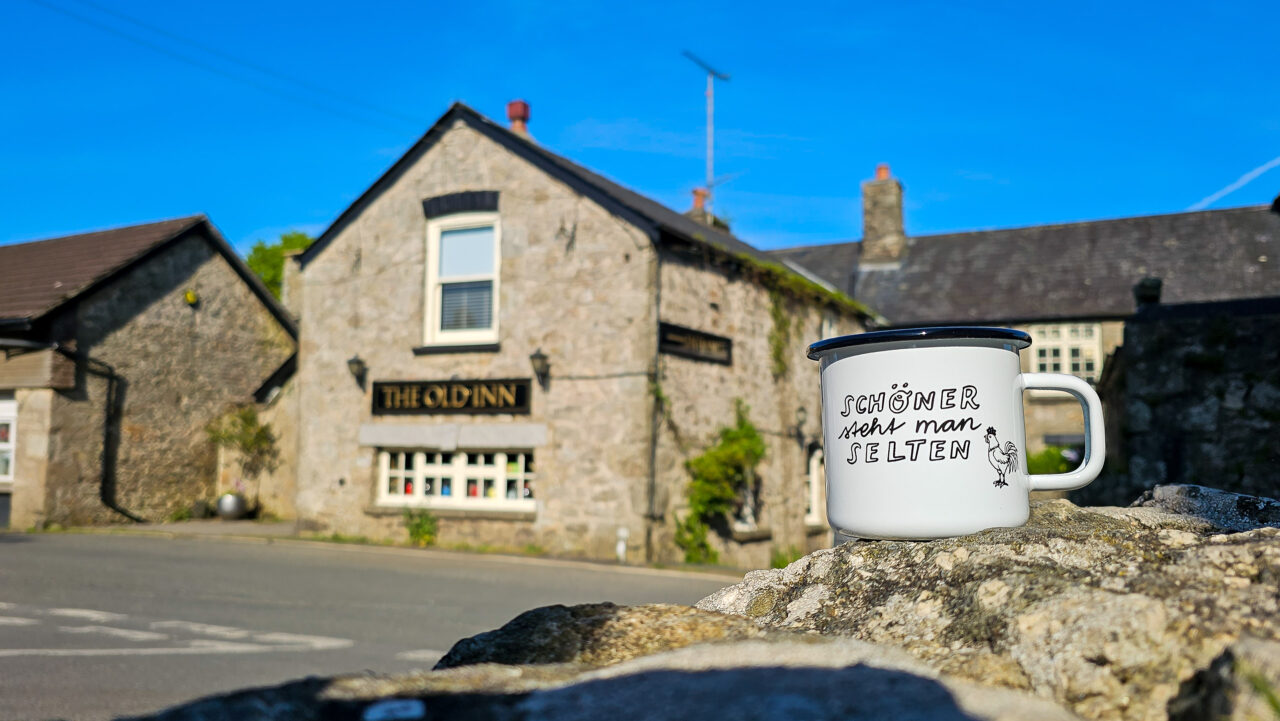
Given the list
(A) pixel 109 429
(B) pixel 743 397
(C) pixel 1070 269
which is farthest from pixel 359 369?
(C) pixel 1070 269

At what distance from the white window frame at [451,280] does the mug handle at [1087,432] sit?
12665 mm

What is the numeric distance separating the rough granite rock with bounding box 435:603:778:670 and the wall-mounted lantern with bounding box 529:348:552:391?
38.4ft

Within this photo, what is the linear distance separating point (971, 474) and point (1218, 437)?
14.5 ft

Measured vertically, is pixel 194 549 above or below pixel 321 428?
below

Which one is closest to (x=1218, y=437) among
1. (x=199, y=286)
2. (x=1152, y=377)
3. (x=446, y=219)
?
(x=1152, y=377)

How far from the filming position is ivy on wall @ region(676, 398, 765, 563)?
43.8ft

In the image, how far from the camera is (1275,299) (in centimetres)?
711

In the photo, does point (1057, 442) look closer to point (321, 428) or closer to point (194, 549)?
point (321, 428)

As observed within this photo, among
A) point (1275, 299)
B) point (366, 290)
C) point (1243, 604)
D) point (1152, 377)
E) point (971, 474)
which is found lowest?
point (1243, 604)

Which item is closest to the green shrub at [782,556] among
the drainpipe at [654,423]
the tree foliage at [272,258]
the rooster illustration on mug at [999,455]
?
the drainpipe at [654,423]

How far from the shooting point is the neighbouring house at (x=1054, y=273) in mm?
22844

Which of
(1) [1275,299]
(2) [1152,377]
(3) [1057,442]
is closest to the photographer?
(2) [1152,377]

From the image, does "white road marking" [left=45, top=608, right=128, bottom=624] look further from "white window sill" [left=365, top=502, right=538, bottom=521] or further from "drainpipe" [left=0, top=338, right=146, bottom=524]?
"drainpipe" [left=0, top=338, right=146, bottom=524]

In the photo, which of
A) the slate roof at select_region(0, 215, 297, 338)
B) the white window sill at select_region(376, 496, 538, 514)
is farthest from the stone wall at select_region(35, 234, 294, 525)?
the white window sill at select_region(376, 496, 538, 514)
